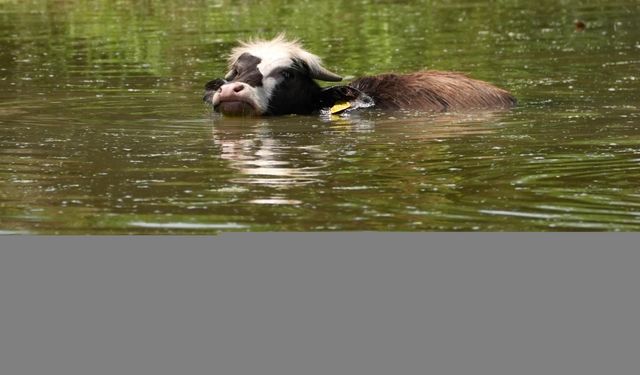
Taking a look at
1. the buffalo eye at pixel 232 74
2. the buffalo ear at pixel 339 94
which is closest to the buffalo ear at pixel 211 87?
the buffalo eye at pixel 232 74

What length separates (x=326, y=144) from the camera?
12.1 m

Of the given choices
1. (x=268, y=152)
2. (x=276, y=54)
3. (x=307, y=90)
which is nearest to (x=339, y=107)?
(x=307, y=90)

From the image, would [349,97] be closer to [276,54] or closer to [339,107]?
[339,107]

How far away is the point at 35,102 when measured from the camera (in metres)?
15.3

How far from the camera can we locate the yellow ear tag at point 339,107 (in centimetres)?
1439

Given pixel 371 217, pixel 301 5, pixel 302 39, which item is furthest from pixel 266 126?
pixel 301 5

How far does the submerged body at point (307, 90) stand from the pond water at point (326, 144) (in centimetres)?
28

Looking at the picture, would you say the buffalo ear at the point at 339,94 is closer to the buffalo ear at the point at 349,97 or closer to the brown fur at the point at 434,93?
the buffalo ear at the point at 349,97

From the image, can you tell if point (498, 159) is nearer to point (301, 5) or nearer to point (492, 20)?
point (492, 20)

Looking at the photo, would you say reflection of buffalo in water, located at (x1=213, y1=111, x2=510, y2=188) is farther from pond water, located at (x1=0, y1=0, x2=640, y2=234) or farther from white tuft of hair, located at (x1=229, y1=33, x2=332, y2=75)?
white tuft of hair, located at (x1=229, y1=33, x2=332, y2=75)

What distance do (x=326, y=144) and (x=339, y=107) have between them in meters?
2.35

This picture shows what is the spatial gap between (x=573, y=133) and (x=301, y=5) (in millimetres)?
17879

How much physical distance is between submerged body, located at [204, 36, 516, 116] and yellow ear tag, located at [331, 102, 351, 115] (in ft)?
0.17

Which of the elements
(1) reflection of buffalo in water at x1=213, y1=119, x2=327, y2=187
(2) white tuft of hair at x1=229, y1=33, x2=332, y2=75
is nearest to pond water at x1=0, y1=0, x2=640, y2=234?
(1) reflection of buffalo in water at x1=213, y1=119, x2=327, y2=187
